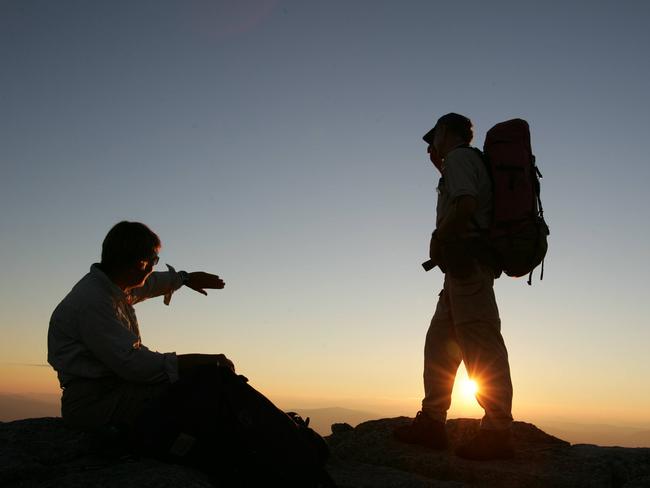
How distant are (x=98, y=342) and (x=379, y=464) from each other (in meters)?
3.22

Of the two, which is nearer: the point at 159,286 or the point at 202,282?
the point at 159,286

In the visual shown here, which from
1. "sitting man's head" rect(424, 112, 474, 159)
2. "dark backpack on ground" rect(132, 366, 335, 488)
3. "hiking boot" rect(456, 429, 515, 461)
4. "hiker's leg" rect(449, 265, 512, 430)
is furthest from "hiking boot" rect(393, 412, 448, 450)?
"sitting man's head" rect(424, 112, 474, 159)

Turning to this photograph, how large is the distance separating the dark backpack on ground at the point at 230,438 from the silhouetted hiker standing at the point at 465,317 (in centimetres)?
223

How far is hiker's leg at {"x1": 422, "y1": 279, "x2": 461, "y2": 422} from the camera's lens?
6.40 meters

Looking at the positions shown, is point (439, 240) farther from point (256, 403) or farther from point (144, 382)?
point (144, 382)

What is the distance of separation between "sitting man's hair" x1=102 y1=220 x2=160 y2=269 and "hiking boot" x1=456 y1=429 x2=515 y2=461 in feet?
11.5

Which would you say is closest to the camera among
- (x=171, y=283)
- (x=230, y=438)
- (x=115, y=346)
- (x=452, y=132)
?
(x=230, y=438)

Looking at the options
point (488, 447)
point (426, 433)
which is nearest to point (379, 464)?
point (426, 433)

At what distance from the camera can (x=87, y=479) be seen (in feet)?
13.3

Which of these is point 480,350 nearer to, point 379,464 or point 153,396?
point 379,464

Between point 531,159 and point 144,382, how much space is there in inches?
169

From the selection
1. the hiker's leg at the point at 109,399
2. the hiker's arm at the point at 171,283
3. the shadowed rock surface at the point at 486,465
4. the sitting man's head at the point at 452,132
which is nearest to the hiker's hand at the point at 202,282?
the hiker's arm at the point at 171,283

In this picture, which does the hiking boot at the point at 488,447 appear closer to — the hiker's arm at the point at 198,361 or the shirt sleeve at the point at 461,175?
the shirt sleeve at the point at 461,175

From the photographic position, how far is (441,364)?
6480 mm
